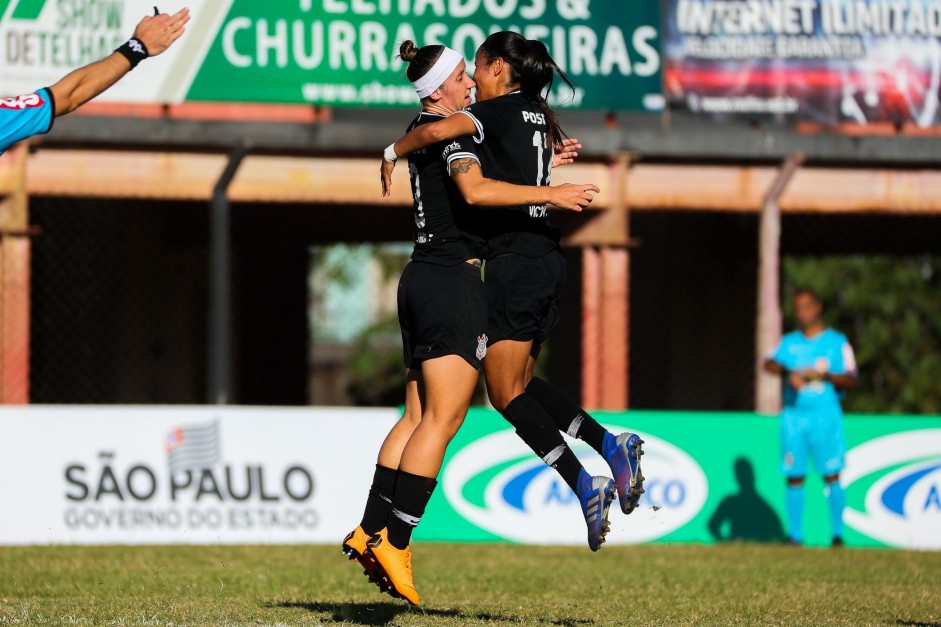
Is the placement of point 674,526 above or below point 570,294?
below

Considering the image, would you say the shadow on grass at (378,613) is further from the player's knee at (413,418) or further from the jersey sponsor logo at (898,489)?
the jersey sponsor logo at (898,489)

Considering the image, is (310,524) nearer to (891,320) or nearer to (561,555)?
(561,555)

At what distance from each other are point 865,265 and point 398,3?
85.8ft

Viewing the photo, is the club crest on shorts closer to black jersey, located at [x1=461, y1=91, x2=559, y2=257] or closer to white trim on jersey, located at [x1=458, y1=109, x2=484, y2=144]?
black jersey, located at [x1=461, y1=91, x2=559, y2=257]

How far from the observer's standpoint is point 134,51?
19.1ft

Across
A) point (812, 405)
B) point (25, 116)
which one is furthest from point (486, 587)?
point (812, 405)

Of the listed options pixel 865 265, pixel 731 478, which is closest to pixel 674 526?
pixel 731 478

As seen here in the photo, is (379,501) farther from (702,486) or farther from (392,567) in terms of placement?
(702,486)

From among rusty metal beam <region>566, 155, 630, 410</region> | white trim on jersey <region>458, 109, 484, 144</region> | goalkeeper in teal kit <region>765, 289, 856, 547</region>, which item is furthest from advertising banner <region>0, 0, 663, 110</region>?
white trim on jersey <region>458, 109, 484, 144</region>

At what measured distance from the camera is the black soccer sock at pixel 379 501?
6.09m

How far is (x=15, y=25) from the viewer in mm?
12430

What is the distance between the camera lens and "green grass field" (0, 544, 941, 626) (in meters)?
6.52

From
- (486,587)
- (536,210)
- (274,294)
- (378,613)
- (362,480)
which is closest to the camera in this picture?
(536,210)

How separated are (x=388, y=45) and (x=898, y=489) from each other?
18.6 ft
